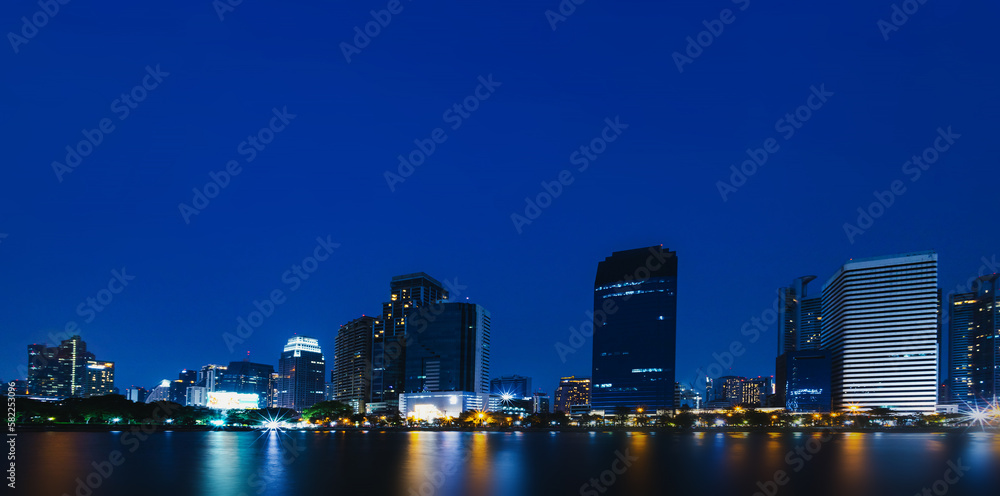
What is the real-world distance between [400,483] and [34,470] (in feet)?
101

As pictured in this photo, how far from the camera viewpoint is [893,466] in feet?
242

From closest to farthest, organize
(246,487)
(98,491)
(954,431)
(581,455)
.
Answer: (98,491), (246,487), (581,455), (954,431)

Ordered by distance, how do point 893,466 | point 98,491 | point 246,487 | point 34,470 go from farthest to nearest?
point 893,466
point 34,470
point 246,487
point 98,491

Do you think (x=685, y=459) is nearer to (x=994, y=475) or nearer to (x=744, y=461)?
(x=744, y=461)

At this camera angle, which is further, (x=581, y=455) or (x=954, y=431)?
(x=954, y=431)

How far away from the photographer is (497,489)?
5453cm

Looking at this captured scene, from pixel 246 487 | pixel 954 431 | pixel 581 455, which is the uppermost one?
pixel 246 487

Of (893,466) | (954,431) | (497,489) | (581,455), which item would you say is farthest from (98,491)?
(954,431)

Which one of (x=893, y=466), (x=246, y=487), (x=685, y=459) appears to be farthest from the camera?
(x=685, y=459)

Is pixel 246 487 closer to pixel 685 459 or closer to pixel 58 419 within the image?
pixel 685 459

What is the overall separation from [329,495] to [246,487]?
8.11 meters

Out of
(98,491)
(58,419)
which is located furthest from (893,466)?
(58,419)

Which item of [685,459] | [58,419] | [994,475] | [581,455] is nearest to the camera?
[994,475]

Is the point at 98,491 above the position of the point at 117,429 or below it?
above
